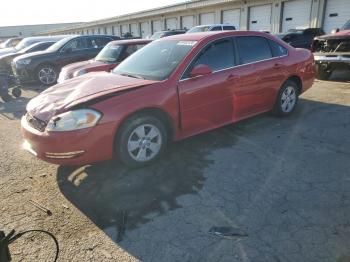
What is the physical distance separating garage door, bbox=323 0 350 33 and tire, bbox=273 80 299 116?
1413cm

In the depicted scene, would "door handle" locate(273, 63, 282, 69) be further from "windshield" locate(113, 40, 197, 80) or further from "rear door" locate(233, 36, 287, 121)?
"windshield" locate(113, 40, 197, 80)

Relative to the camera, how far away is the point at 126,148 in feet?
12.8

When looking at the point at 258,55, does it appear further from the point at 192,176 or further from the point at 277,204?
the point at 277,204

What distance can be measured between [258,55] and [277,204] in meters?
2.89

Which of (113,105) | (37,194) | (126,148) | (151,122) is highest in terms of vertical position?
(113,105)

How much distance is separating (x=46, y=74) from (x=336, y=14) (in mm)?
15844

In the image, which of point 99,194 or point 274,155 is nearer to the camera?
point 99,194

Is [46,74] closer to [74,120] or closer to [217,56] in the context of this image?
[217,56]

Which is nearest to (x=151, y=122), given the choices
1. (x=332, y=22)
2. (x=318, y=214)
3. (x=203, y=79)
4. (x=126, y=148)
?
(x=126, y=148)

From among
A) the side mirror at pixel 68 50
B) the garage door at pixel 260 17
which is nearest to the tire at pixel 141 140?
the side mirror at pixel 68 50

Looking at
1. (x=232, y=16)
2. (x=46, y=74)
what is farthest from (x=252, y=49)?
(x=232, y=16)

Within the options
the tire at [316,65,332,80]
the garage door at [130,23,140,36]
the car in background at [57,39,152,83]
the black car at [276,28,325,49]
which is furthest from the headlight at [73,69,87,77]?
the garage door at [130,23,140,36]

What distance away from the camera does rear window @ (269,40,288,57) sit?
5547 millimetres

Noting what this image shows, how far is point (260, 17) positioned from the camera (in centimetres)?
2248
